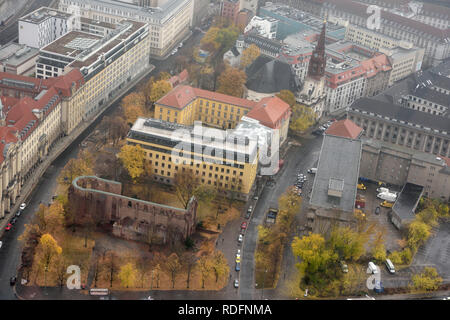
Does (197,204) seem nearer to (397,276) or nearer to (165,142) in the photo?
(165,142)

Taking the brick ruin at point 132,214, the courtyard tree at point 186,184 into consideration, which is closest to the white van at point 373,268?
the brick ruin at point 132,214

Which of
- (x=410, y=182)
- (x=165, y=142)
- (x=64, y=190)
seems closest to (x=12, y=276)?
(x=64, y=190)

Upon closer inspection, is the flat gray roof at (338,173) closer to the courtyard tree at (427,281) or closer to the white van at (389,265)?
the white van at (389,265)

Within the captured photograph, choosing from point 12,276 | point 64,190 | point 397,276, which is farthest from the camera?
point 64,190

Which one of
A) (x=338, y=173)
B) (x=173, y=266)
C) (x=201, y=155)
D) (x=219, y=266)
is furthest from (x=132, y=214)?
(x=338, y=173)

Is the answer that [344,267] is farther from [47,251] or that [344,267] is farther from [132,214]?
[47,251]

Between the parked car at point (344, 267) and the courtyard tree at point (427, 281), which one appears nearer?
the courtyard tree at point (427, 281)

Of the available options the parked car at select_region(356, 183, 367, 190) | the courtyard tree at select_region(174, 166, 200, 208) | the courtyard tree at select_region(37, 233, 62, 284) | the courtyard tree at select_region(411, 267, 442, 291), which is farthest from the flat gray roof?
the courtyard tree at select_region(37, 233, 62, 284)
